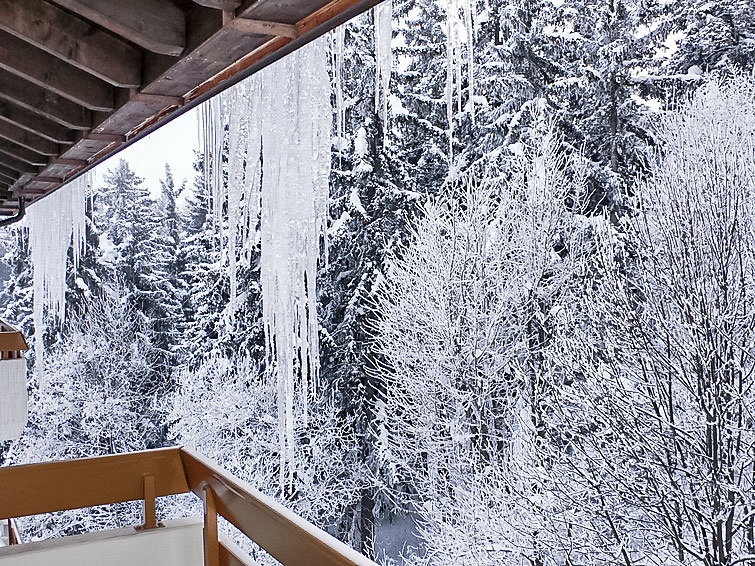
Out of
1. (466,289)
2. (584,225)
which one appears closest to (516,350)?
(466,289)

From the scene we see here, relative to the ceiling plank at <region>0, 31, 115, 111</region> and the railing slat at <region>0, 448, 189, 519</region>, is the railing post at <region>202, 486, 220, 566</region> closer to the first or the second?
the railing slat at <region>0, 448, 189, 519</region>

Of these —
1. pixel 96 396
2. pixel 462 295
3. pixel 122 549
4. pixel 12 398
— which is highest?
pixel 462 295

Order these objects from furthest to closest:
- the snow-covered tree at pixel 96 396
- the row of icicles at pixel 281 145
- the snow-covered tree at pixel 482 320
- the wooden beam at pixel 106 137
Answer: the snow-covered tree at pixel 96 396 → the snow-covered tree at pixel 482 320 → the row of icicles at pixel 281 145 → the wooden beam at pixel 106 137

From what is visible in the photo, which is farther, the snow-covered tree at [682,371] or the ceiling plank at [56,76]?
the snow-covered tree at [682,371]

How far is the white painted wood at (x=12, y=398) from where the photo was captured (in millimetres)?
3049

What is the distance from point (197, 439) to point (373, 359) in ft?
9.49

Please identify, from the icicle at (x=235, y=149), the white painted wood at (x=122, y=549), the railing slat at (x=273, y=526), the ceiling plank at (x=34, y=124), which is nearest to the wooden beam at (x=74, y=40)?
the ceiling plank at (x=34, y=124)

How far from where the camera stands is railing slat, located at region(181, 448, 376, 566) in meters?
0.96

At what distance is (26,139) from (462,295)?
547cm

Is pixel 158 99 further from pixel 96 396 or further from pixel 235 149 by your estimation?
pixel 96 396

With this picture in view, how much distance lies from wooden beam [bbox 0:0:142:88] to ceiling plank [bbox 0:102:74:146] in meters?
0.73

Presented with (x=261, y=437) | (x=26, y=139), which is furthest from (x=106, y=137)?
(x=261, y=437)

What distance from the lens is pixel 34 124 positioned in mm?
2441

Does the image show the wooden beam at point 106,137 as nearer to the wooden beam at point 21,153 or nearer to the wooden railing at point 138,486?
the wooden beam at point 21,153
